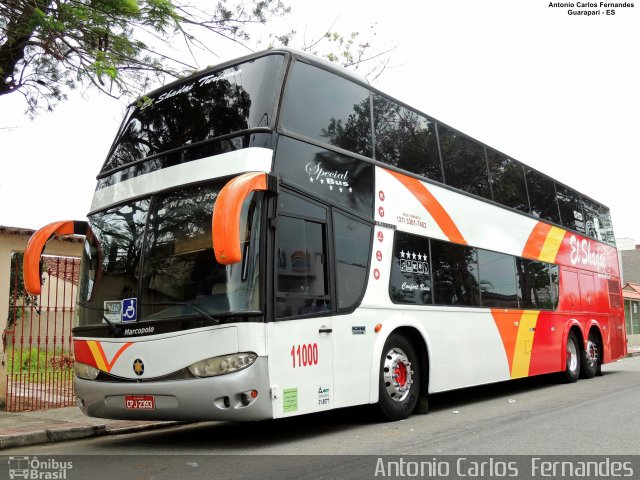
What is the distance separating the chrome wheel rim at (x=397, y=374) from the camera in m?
8.17

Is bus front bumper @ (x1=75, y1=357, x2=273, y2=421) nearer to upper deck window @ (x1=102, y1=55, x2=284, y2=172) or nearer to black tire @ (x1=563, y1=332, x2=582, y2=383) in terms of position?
upper deck window @ (x1=102, y1=55, x2=284, y2=172)

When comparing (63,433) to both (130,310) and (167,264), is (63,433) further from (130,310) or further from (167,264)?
(167,264)

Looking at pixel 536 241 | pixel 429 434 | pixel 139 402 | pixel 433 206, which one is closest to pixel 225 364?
pixel 139 402

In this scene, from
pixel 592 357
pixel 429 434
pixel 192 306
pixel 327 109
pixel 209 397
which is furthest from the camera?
pixel 592 357

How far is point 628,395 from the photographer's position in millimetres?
10852

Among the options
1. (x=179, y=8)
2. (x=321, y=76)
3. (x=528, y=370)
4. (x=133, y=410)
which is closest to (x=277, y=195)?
(x=321, y=76)

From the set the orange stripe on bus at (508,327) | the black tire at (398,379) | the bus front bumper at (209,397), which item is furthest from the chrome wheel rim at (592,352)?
the bus front bumper at (209,397)

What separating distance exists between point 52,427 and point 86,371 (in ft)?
5.31

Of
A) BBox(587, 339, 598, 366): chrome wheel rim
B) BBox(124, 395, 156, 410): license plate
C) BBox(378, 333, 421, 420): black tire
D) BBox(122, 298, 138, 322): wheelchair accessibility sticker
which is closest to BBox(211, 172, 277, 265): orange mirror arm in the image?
BBox(122, 298, 138, 322): wheelchair accessibility sticker

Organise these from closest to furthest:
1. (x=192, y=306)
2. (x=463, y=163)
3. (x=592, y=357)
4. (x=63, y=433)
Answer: (x=192, y=306) → (x=63, y=433) → (x=463, y=163) → (x=592, y=357)

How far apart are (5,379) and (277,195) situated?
5.89m

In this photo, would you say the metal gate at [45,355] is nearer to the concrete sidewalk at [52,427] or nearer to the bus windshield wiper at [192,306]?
the concrete sidewalk at [52,427]

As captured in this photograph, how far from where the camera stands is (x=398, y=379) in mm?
8359

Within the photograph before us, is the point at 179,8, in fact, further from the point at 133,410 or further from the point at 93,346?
A: the point at 133,410
